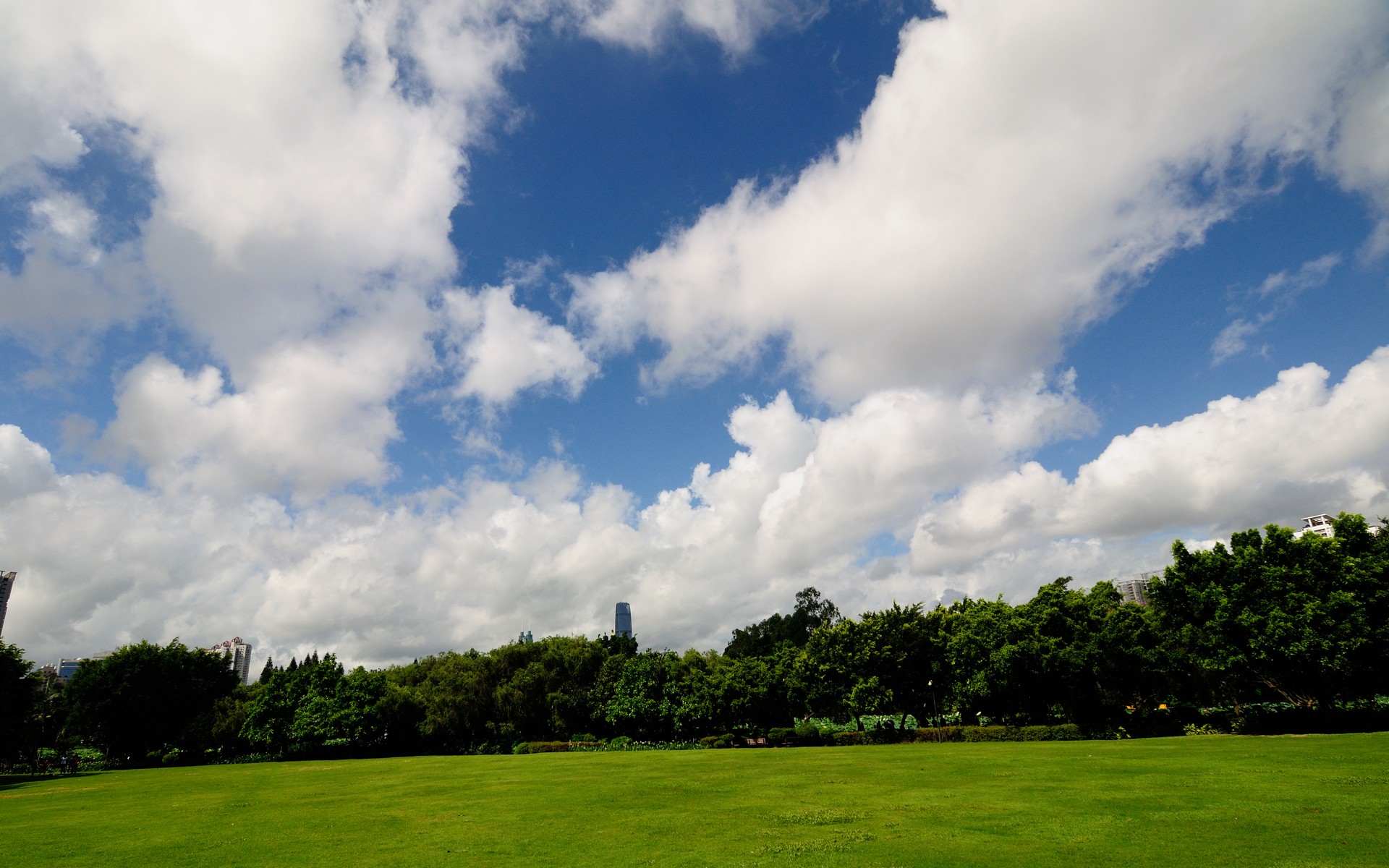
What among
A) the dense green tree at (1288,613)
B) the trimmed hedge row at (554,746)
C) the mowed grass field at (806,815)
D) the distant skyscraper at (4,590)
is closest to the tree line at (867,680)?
the dense green tree at (1288,613)

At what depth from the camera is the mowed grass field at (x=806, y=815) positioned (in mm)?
15117

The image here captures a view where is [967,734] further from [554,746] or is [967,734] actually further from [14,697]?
[14,697]

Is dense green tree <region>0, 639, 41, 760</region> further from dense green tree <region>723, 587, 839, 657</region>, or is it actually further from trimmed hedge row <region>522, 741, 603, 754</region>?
dense green tree <region>723, 587, 839, 657</region>

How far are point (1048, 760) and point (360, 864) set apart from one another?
1097 inches

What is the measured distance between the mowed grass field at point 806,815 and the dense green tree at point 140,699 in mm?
34769

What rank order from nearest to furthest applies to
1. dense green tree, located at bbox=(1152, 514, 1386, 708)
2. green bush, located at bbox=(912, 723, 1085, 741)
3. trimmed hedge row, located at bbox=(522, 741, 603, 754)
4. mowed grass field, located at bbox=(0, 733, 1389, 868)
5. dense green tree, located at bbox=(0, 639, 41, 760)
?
mowed grass field, located at bbox=(0, 733, 1389, 868) < dense green tree, located at bbox=(1152, 514, 1386, 708) < green bush, located at bbox=(912, 723, 1085, 741) < dense green tree, located at bbox=(0, 639, 41, 760) < trimmed hedge row, located at bbox=(522, 741, 603, 754)

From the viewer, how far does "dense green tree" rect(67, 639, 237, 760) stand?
63.6 metres

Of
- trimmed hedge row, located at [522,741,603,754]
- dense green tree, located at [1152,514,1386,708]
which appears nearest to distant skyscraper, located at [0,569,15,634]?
trimmed hedge row, located at [522,741,603,754]

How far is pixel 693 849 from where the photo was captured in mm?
16312

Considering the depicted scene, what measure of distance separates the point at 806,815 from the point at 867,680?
1428 inches

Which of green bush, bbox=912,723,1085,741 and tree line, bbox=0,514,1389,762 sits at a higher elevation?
tree line, bbox=0,514,1389,762

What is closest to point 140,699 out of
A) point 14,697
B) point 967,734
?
point 14,697

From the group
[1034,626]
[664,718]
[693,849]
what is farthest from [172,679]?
[1034,626]

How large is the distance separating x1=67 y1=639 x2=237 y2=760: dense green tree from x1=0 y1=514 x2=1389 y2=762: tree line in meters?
0.19
